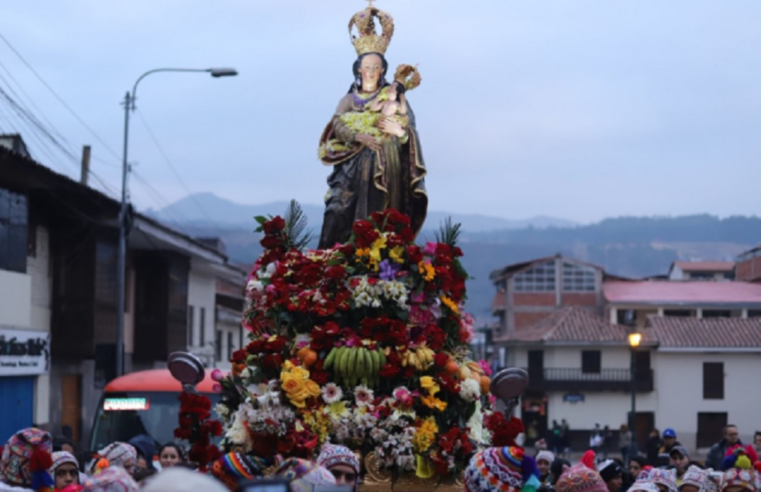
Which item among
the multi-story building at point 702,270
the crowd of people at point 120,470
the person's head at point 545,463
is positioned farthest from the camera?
the multi-story building at point 702,270

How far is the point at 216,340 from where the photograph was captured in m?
52.0

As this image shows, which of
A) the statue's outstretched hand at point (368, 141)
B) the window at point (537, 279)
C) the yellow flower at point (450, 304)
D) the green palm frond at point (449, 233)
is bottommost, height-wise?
the yellow flower at point (450, 304)

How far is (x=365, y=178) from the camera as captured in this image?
1199 cm

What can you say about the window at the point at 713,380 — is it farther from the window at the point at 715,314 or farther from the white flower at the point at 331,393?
the white flower at the point at 331,393

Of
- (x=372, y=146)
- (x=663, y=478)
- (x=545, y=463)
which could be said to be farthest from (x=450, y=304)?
(x=545, y=463)

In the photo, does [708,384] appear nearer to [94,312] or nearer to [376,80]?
[94,312]

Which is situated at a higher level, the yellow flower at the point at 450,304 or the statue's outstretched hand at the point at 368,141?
the statue's outstretched hand at the point at 368,141

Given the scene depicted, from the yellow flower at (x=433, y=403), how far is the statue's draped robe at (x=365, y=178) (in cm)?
188

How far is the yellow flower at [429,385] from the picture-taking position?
1101cm

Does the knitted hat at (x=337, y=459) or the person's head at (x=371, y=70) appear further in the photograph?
Result: the person's head at (x=371, y=70)

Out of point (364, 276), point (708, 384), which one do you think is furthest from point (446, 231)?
point (708, 384)

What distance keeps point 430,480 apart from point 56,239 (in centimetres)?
Result: 2296

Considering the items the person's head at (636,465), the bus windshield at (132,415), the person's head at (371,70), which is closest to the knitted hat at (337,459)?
the person's head at (371,70)

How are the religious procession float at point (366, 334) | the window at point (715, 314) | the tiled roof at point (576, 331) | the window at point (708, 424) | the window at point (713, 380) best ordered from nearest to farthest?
the religious procession float at point (366, 334) → the window at point (713, 380) → the window at point (708, 424) → the tiled roof at point (576, 331) → the window at point (715, 314)
